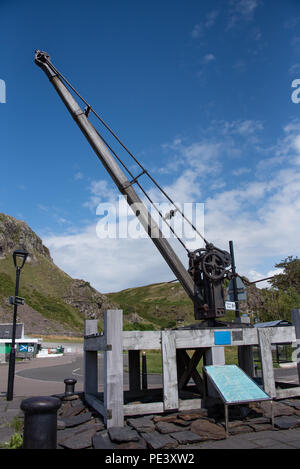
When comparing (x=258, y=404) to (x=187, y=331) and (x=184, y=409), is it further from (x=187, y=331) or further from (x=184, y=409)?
(x=187, y=331)

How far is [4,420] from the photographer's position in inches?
299

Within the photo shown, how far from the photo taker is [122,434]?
5.62 metres

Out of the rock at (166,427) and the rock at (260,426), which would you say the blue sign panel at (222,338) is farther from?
the rock at (166,427)

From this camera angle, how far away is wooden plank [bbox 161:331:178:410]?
22.0 ft

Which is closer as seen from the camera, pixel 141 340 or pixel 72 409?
pixel 141 340

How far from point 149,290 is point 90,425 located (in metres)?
171

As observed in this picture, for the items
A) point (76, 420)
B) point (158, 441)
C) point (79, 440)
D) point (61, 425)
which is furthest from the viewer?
point (76, 420)

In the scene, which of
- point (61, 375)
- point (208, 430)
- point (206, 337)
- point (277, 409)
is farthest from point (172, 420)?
point (61, 375)

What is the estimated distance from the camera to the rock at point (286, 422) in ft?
21.2

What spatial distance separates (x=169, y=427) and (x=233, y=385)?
1326mm

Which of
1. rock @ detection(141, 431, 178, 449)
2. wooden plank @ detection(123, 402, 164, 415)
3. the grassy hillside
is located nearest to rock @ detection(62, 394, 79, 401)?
wooden plank @ detection(123, 402, 164, 415)

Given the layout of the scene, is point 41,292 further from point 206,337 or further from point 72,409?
point 206,337

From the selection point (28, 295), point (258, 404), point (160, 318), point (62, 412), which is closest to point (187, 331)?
point (258, 404)

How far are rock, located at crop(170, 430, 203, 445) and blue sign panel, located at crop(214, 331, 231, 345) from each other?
6.62ft
